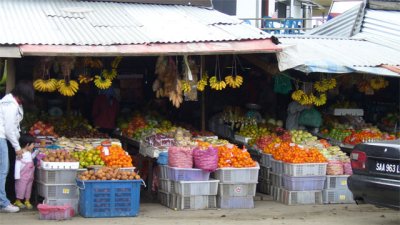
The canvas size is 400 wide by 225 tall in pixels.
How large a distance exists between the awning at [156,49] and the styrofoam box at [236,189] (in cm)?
208

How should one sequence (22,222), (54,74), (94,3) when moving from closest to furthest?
(22,222) → (54,74) → (94,3)

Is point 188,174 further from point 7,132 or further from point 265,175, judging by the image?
point 7,132

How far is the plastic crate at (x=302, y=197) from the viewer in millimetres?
11438

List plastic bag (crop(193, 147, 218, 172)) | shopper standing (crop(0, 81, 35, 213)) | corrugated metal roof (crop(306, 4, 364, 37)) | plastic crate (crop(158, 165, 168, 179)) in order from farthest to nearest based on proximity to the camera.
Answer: corrugated metal roof (crop(306, 4, 364, 37)) < plastic crate (crop(158, 165, 168, 179)) < plastic bag (crop(193, 147, 218, 172)) < shopper standing (crop(0, 81, 35, 213))

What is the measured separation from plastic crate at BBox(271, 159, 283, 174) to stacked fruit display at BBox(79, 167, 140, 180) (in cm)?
274

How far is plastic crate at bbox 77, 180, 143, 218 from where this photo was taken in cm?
992

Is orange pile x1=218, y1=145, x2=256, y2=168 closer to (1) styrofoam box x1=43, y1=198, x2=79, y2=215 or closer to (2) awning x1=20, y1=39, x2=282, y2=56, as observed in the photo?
(2) awning x1=20, y1=39, x2=282, y2=56

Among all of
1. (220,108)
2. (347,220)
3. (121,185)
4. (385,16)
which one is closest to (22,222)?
(121,185)

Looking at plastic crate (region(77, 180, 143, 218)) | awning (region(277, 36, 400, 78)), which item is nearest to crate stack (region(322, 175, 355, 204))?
awning (region(277, 36, 400, 78))

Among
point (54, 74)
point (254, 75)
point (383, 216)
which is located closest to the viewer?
point (383, 216)

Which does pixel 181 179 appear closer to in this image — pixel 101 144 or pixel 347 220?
pixel 101 144

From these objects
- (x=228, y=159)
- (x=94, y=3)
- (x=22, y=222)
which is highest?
(x=94, y=3)

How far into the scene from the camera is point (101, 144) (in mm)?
10961

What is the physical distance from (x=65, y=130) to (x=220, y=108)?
12.6 ft
